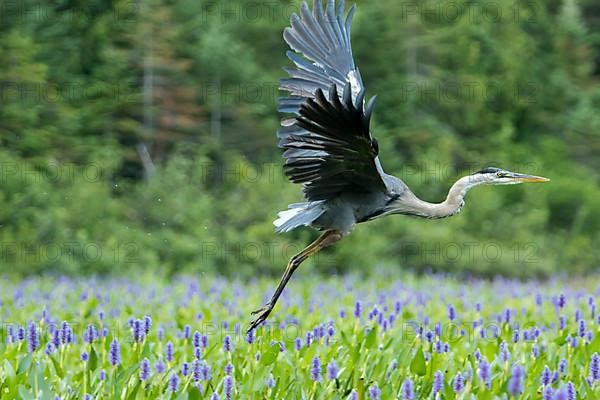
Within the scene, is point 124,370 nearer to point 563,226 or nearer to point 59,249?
point 59,249

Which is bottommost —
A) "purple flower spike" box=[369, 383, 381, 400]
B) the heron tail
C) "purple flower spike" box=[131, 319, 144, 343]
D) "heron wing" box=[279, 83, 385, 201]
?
"purple flower spike" box=[369, 383, 381, 400]

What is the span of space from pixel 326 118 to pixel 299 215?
0.77m

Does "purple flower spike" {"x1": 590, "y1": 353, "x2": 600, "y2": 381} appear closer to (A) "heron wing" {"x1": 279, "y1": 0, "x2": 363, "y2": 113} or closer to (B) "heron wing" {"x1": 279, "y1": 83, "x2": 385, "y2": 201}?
(B) "heron wing" {"x1": 279, "y1": 83, "x2": 385, "y2": 201}

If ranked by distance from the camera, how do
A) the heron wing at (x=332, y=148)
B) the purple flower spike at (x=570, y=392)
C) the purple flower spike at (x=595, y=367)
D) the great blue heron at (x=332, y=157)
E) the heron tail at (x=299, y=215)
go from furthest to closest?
the heron tail at (x=299, y=215) < the great blue heron at (x=332, y=157) < the heron wing at (x=332, y=148) < the purple flower spike at (x=595, y=367) < the purple flower spike at (x=570, y=392)

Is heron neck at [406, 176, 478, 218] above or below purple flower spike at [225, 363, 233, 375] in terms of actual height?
above

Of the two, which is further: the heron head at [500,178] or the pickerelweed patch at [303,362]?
the heron head at [500,178]

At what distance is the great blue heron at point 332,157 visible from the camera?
170 inches

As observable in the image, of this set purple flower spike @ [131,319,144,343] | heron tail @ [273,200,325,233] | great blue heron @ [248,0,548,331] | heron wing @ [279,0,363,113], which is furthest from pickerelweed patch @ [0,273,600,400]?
heron wing @ [279,0,363,113]

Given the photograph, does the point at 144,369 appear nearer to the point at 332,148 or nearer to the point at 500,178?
the point at 332,148

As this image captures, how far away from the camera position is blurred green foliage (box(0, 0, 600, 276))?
13609 millimetres

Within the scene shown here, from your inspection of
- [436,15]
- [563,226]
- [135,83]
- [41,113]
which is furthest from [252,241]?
[436,15]

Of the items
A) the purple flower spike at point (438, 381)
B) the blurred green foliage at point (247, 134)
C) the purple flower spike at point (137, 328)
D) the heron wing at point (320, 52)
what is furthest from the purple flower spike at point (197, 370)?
the blurred green foliage at point (247, 134)

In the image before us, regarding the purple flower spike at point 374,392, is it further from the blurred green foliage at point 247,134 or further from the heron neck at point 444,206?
the blurred green foliage at point 247,134

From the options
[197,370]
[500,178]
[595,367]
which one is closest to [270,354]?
[197,370]
